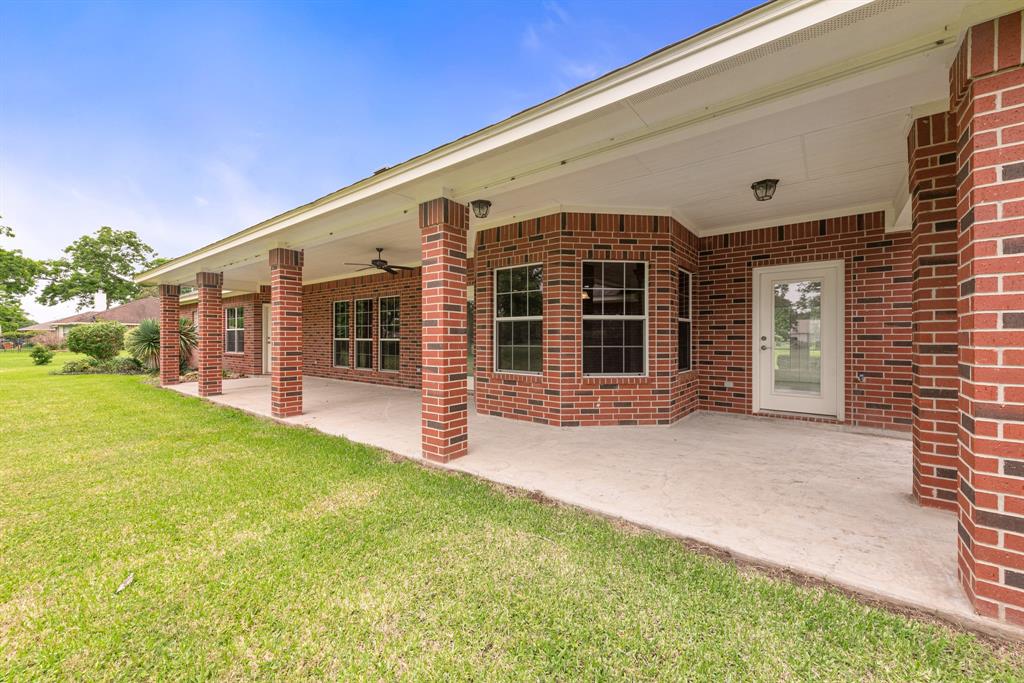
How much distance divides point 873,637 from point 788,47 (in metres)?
2.63

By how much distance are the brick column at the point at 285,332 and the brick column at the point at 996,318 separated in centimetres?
691

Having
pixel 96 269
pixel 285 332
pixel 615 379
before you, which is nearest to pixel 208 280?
pixel 285 332

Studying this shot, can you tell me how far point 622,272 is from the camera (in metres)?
5.46

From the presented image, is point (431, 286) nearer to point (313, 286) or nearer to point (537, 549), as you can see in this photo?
point (537, 549)

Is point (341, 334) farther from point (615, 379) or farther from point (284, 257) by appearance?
point (615, 379)

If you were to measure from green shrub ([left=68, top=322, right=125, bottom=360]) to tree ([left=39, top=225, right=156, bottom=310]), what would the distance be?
29.3 metres

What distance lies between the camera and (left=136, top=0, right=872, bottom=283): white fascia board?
184 cm

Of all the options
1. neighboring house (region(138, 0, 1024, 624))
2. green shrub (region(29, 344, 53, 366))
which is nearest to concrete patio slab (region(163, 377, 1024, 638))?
neighboring house (region(138, 0, 1024, 624))

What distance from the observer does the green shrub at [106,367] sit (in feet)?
41.5

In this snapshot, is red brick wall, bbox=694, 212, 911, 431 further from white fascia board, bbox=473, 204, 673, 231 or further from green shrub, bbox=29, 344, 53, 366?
green shrub, bbox=29, 344, 53, 366

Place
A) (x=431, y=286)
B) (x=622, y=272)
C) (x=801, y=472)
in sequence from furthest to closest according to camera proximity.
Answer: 1. (x=622, y=272)
2. (x=431, y=286)
3. (x=801, y=472)

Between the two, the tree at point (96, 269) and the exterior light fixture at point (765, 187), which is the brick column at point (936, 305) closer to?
the exterior light fixture at point (765, 187)

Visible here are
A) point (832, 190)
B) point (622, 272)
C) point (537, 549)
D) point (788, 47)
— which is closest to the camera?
point (788, 47)

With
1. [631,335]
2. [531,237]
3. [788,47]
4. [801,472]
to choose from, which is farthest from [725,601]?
→ [531,237]
